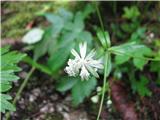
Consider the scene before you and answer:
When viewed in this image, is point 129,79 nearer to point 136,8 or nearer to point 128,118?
point 128,118

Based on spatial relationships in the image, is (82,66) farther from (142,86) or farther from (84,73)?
(142,86)

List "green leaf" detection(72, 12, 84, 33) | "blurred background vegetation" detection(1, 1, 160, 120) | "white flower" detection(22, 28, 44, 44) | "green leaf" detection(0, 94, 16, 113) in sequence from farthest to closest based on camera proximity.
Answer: "white flower" detection(22, 28, 44, 44)
"green leaf" detection(72, 12, 84, 33)
"blurred background vegetation" detection(1, 1, 160, 120)
"green leaf" detection(0, 94, 16, 113)

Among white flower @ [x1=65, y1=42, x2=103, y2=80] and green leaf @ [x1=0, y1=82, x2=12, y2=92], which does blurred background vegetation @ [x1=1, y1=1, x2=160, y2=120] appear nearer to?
green leaf @ [x1=0, y1=82, x2=12, y2=92]

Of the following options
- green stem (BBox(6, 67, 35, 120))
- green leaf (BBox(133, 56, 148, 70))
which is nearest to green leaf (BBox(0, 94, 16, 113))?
green stem (BBox(6, 67, 35, 120))

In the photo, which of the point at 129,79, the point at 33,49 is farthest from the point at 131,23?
the point at 33,49

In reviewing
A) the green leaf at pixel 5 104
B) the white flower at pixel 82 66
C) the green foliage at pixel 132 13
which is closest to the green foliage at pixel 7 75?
the green leaf at pixel 5 104

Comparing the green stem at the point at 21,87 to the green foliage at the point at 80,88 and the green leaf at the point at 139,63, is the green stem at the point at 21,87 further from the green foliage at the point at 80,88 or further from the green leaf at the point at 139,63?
the green leaf at the point at 139,63
